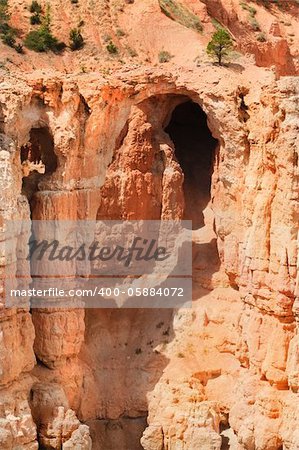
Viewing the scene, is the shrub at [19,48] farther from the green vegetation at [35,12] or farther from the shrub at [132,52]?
the shrub at [132,52]

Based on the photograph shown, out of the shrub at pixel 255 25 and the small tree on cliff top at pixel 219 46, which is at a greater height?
the shrub at pixel 255 25

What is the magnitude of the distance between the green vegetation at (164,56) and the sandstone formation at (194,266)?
16.9 feet

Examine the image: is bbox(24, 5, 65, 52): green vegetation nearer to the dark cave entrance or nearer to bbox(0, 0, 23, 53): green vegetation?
bbox(0, 0, 23, 53): green vegetation

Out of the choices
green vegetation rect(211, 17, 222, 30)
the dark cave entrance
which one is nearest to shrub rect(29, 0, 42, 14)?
green vegetation rect(211, 17, 222, 30)

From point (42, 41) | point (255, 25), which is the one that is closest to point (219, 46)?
point (42, 41)

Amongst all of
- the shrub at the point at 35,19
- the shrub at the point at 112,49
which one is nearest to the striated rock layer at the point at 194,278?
the shrub at the point at 112,49

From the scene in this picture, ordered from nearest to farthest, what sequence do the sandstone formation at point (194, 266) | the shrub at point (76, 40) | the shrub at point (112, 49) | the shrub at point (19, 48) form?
the sandstone formation at point (194, 266), the shrub at point (19, 48), the shrub at point (112, 49), the shrub at point (76, 40)

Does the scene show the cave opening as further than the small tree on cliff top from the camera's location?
No

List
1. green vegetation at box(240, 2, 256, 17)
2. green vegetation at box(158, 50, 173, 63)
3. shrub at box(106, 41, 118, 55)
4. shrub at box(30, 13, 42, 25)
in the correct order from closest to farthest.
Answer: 1. green vegetation at box(158, 50, 173, 63)
2. shrub at box(106, 41, 118, 55)
3. shrub at box(30, 13, 42, 25)
4. green vegetation at box(240, 2, 256, 17)

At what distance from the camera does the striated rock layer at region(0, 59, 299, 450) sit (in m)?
29.8

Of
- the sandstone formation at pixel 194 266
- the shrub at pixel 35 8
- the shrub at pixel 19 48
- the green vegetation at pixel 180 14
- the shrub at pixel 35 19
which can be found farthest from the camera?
the green vegetation at pixel 180 14

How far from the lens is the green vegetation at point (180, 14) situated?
146 ft

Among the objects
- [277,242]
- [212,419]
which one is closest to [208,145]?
[277,242]

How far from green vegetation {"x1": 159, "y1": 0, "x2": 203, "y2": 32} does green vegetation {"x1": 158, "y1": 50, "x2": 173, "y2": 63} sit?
331 cm
